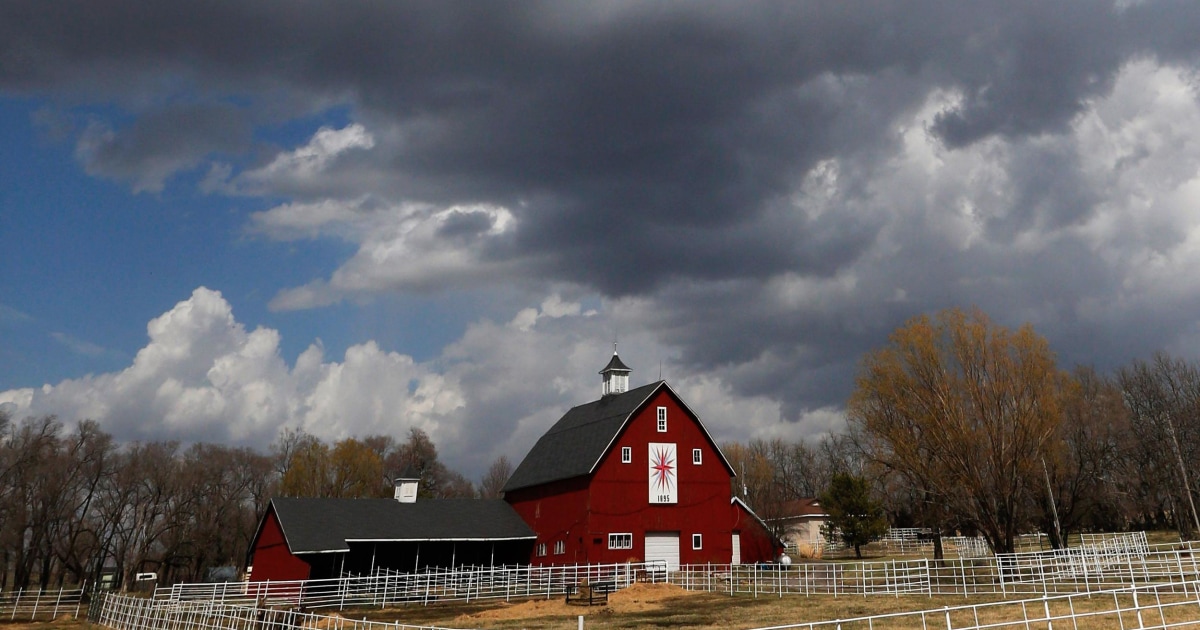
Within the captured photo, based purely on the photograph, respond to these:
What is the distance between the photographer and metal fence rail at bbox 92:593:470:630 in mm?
24078

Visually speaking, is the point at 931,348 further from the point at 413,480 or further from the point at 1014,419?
the point at 413,480

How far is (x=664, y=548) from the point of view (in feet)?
140

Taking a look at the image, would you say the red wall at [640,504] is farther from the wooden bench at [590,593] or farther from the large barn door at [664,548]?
the wooden bench at [590,593]

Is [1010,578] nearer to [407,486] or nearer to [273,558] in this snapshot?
[407,486]

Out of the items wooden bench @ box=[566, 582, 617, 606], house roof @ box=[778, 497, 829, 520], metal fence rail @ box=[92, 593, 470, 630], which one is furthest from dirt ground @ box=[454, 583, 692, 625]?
house roof @ box=[778, 497, 829, 520]

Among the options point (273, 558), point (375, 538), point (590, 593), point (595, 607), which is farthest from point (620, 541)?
point (273, 558)

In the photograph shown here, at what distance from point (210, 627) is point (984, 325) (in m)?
34.0

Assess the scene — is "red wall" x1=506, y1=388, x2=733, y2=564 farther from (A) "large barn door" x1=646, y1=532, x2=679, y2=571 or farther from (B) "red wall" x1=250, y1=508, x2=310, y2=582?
(B) "red wall" x1=250, y1=508, x2=310, y2=582

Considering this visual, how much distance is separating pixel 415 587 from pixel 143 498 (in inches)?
1692

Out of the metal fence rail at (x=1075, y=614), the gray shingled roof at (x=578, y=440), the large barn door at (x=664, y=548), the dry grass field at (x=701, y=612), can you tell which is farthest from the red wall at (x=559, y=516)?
the metal fence rail at (x=1075, y=614)

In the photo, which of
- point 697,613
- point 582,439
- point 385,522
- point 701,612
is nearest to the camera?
point 697,613

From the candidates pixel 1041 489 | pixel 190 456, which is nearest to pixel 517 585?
pixel 1041 489

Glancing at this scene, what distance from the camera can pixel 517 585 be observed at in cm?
3597

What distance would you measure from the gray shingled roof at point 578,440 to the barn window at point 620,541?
3.70m
